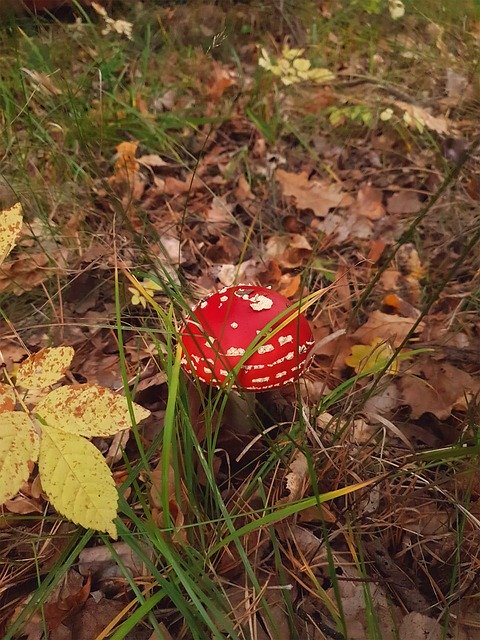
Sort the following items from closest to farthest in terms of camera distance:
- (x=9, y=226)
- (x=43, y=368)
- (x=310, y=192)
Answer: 1. (x=43, y=368)
2. (x=9, y=226)
3. (x=310, y=192)

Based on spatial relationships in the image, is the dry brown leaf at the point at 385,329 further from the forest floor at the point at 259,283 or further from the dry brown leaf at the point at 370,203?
the dry brown leaf at the point at 370,203

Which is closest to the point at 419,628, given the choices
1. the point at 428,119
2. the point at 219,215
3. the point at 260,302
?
the point at 260,302

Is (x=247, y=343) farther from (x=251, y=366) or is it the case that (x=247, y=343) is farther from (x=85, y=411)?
Result: (x=85, y=411)

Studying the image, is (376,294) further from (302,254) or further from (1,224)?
(1,224)

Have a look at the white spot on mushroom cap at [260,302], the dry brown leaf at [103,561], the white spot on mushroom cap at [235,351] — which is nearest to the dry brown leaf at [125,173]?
the white spot on mushroom cap at [260,302]

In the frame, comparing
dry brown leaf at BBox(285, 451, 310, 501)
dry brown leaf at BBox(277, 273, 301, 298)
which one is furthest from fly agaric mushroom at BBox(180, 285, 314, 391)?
dry brown leaf at BBox(277, 273, 301, 298)

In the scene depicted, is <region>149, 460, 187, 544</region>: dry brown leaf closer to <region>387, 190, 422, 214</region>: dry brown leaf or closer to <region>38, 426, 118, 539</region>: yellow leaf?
<region>38, 426, 118, 539</region>: yellow leaf
